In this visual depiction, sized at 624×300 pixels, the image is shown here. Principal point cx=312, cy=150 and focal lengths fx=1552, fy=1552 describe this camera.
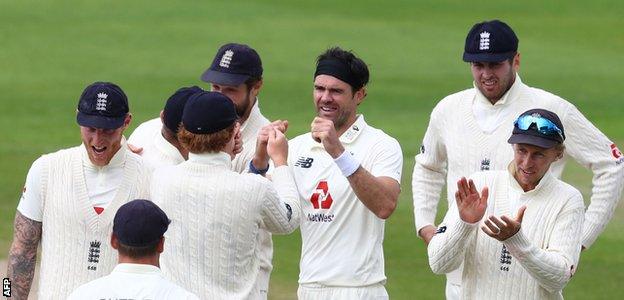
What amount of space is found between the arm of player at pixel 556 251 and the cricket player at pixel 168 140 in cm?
191

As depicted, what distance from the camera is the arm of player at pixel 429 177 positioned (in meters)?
9.42

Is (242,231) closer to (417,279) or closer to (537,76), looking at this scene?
(417,279)

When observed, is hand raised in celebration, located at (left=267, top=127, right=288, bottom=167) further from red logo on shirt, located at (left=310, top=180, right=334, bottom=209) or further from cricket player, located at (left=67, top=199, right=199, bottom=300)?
cricket player, located at (left=67, top=199, right=199, bottom=300)

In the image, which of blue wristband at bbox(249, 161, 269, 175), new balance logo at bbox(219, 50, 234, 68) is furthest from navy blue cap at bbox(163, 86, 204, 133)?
new balance logo at bbox(219, 50, 234, 68)

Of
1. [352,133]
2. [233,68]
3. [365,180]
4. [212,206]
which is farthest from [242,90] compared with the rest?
[212,206]

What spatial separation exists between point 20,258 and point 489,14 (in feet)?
73.7

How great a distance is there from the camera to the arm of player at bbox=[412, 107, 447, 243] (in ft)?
30.9

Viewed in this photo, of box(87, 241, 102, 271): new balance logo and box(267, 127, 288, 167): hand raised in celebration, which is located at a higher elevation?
box(267, 127, 288, 167): hand raised in celebration

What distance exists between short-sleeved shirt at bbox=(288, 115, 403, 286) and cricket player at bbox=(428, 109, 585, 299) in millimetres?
671

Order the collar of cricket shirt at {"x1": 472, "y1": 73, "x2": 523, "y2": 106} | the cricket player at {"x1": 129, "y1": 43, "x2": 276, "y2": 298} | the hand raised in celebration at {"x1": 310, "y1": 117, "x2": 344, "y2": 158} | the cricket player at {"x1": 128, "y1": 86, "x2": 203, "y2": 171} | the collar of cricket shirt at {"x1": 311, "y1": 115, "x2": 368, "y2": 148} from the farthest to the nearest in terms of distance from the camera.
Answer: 1. the collar of cricket shirt at {"x1": 472, "y1": 73, "x2": 523, "y2": 106}
2. the cricket player at {"x1": 129, "y1": 43, "x2": 276, "y2": 298}
3. the collar of cricket shirt at {"x1": 311, "y1": 115, "x2": 368, "y2": 148}
4. the cricket player at {"x1": 128, "y1": 86, "x2": 203, "y2": 171}
5. the hand raised in celebration at {"x1": 310, "y1": 117, "x2": 344, "y2": 158}

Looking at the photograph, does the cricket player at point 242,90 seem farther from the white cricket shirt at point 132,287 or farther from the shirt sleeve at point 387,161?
the white cricket shirt at point 132,287

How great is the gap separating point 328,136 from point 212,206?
0.86 m

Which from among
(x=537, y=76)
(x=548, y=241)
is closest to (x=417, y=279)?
(x=548, y=241)

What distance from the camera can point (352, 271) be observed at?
327 inches
